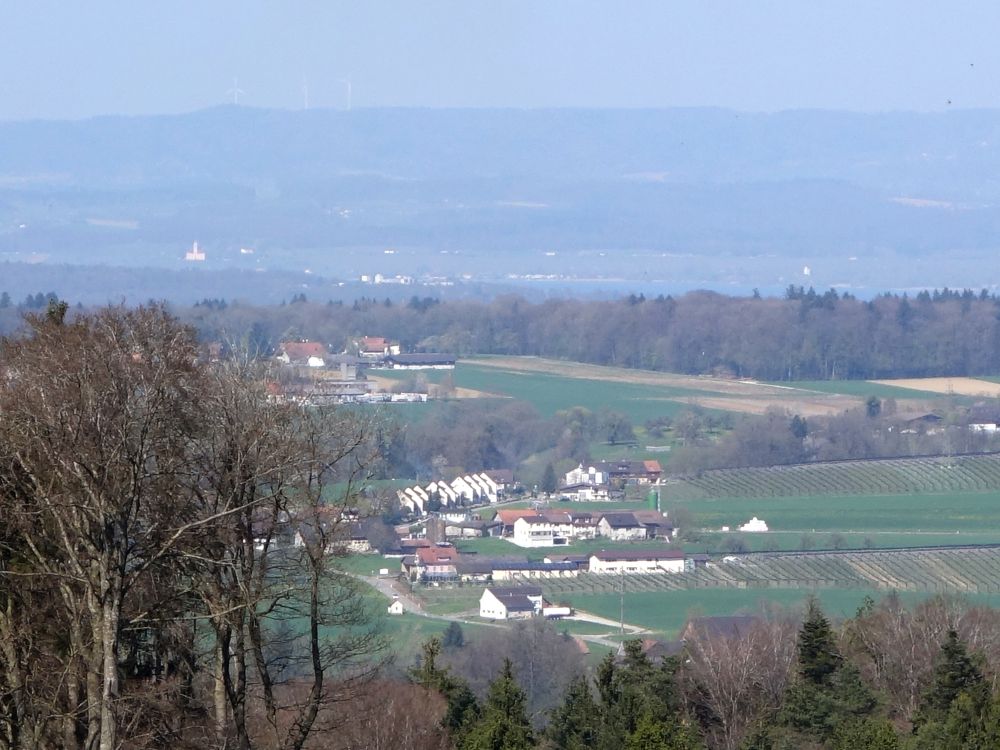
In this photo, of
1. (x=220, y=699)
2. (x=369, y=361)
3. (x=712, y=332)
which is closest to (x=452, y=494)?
(x=369, y=361)

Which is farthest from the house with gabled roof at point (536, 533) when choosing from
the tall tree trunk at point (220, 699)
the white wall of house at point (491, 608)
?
the tall tree trunk at point (220, 699)

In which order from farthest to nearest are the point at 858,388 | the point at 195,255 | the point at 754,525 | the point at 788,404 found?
the point at 195,255, the point at 858,388, the point at 788,404, the point at 754,525

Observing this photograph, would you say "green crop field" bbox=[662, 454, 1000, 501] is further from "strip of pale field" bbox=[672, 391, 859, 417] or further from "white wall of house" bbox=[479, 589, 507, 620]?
"white wall of house" bbox=[479, 589, 507, 620]

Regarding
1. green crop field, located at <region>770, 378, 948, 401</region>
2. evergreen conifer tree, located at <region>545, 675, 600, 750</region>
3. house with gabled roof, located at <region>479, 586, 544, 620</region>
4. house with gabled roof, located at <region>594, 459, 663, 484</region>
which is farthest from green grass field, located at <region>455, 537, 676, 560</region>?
green crop field, located at <region>770, 378, 948, 401</region>

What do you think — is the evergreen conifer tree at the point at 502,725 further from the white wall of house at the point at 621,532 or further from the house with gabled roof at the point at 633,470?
the house with gabled roof at the point at 633,470

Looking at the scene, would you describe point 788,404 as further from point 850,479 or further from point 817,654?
point 817,654

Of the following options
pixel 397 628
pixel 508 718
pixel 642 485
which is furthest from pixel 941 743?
pixel 642 485
